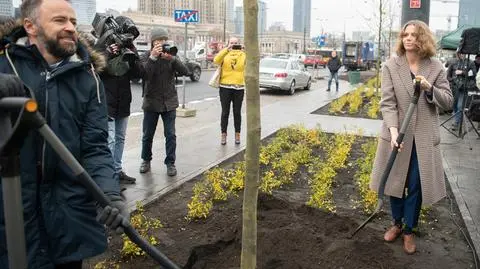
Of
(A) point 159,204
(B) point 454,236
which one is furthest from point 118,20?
(B) point 454,236

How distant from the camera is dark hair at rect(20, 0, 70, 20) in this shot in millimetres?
2346

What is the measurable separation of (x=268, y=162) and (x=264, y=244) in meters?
3.25

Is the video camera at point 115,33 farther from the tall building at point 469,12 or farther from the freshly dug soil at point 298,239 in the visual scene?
the tall building at point 469,12

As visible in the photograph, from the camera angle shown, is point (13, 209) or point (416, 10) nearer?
point (13, 209)

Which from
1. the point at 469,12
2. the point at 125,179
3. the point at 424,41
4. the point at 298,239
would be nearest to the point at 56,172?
the point at 298,239

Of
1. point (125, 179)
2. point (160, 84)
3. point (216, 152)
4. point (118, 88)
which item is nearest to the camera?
point (118, 88)

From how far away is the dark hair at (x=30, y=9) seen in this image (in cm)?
235

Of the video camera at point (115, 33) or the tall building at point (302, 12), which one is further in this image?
the tall building at point (302, 12)

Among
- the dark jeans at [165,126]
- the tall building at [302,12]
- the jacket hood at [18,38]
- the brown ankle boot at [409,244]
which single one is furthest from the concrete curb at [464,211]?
the tall building at [302,12]

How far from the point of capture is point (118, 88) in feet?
18.9

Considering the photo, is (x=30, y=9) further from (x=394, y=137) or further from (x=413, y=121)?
(x=413, y=121)

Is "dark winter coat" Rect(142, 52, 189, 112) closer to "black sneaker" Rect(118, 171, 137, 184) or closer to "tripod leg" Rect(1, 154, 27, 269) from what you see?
"black sneaker" Rect(118, 171, 137, 184)

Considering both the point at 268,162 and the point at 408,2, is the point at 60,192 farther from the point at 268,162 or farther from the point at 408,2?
the point at 408,2

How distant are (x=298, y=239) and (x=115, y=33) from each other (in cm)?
284
